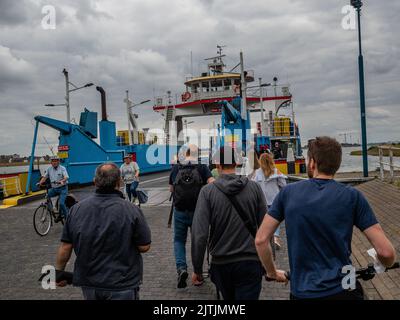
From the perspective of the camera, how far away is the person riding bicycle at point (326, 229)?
2.39 meters

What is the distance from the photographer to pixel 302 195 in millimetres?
2455

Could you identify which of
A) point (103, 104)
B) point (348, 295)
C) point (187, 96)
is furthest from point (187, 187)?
point (187, 96)

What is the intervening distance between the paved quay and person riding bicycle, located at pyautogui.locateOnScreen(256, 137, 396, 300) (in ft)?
8.00

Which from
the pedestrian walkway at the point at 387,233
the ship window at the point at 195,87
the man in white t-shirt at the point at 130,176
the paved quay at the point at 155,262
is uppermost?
the ship window at the point at 195,87

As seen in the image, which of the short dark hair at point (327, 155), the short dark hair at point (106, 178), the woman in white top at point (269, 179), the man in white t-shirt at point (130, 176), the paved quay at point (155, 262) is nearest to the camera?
the short dark hair at point (327, 155)

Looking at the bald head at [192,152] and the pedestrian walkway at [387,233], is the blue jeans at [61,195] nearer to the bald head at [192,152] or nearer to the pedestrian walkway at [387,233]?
the bald head at [192,152]

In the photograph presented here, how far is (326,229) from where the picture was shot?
2.41m

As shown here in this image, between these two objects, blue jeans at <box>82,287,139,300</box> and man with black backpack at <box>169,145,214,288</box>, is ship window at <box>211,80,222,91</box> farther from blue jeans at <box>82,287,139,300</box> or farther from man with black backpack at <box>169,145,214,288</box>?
blue jeans at <box>82,287,139,300</box>

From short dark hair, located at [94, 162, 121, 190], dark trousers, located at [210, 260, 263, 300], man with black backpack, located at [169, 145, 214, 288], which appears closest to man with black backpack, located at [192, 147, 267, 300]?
dark trousers, located at [210, 260, 263, 300]

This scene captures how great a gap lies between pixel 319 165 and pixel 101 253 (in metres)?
1.70

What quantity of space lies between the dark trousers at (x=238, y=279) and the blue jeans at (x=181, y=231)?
2255 mm

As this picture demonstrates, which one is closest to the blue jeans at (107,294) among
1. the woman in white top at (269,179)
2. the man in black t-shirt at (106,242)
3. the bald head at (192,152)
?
the man in black t-shirt at (106,242)

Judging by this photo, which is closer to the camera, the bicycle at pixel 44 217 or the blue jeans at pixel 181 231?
the blue jeans at pixel 181 231
